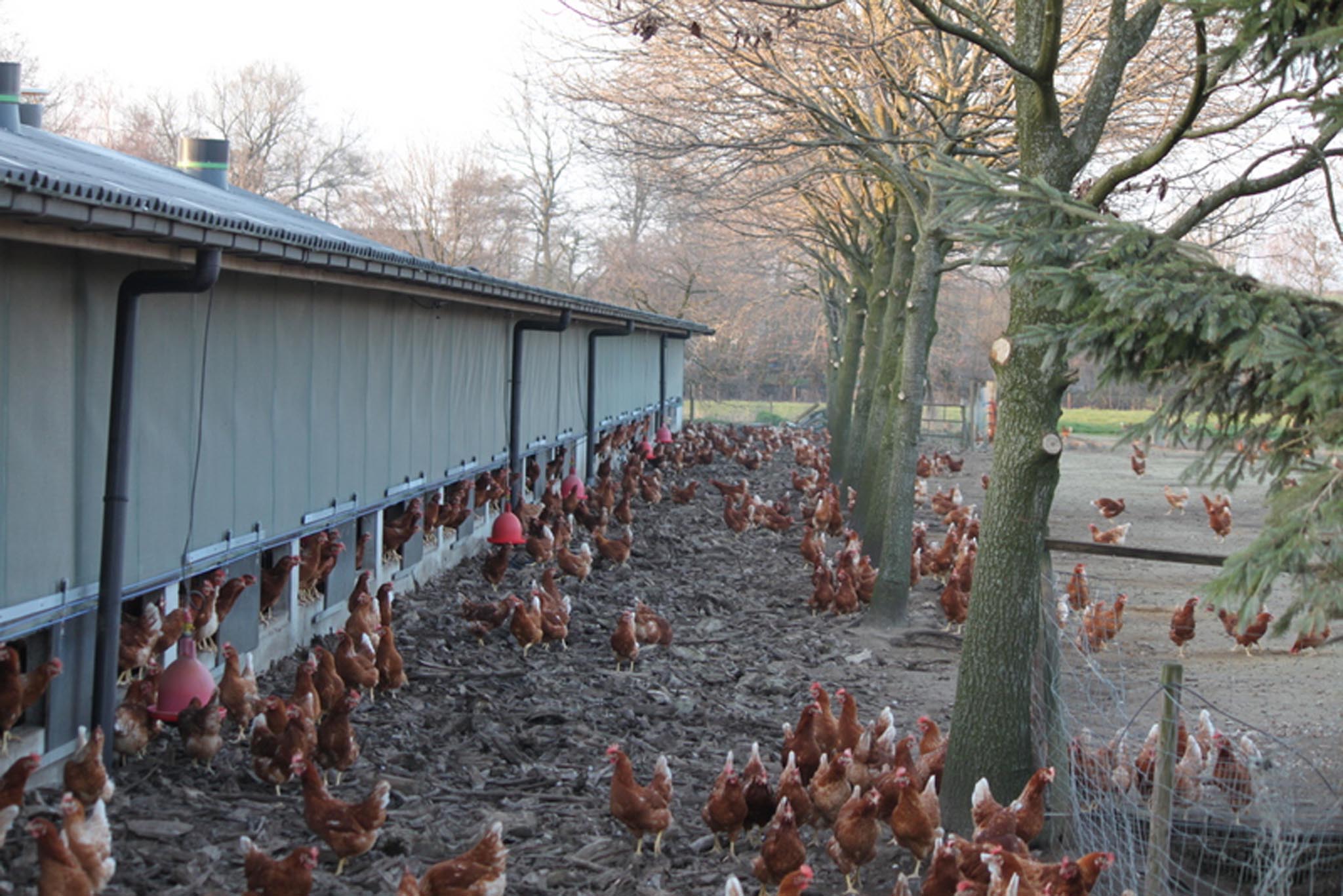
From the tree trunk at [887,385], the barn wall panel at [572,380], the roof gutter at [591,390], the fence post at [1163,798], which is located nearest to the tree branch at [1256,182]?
the fence post at [1163,798]

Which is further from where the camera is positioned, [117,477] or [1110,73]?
[1110,73]

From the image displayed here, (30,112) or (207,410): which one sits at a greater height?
(30,112)

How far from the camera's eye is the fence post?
504 centimetres

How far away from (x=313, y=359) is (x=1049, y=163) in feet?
17.3

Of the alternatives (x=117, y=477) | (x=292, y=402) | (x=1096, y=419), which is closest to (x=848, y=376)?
(x=292, y=402)

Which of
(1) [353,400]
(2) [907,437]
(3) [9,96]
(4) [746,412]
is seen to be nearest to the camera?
(3) [9,96]

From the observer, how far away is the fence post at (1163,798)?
5.04 meters

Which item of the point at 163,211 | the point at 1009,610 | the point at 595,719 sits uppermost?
the point at 163,211

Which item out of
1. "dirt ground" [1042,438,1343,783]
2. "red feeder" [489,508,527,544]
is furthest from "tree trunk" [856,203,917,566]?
"red feeder" [489,508,527,544]

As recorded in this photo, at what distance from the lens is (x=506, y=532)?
11.8 meters

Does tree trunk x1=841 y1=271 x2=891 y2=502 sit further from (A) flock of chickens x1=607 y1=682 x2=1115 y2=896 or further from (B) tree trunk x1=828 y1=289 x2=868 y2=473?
(A) flock of chickens x1=607 y1=682 x2=1115 y2=896

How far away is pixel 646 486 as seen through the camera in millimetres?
20219

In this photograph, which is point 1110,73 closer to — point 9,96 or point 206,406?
point 206,406

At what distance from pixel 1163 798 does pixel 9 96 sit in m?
9.26
